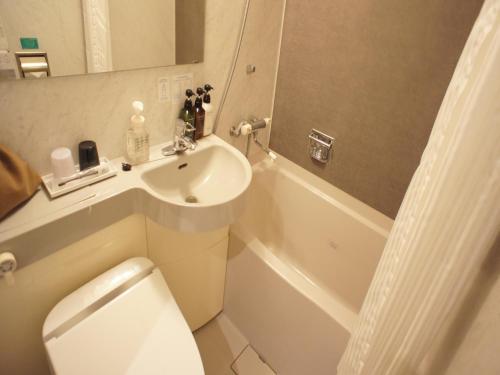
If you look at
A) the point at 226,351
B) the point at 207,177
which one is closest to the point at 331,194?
the point at 207,177

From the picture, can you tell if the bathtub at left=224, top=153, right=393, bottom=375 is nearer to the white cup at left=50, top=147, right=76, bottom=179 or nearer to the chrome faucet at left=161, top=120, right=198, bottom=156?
the chrome faucet at left=161, top=120, right=198, bottom=156

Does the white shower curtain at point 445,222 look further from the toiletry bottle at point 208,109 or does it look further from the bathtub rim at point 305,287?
the toiletry bottle at point 208,109

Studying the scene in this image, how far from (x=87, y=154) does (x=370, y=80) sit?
1.13 metres

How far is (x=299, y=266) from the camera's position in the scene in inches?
75.1

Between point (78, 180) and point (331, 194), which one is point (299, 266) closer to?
point (331, 194)

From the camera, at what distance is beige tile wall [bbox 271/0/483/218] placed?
3.83 ft

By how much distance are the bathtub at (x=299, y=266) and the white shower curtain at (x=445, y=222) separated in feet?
1.54

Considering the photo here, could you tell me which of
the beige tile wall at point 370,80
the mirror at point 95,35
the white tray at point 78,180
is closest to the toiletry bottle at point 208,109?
the mirror at point 95,35

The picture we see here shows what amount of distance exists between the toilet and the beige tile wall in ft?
3.35

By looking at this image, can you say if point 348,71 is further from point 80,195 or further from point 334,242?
point 80,195

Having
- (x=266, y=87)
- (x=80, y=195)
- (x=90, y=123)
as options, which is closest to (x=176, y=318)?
(x=80, y=195)

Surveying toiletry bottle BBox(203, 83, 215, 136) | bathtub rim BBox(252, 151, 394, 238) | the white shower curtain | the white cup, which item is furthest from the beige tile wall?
the white cup

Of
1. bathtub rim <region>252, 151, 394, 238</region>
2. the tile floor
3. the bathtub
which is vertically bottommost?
the tile floor

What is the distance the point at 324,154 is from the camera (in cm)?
165
